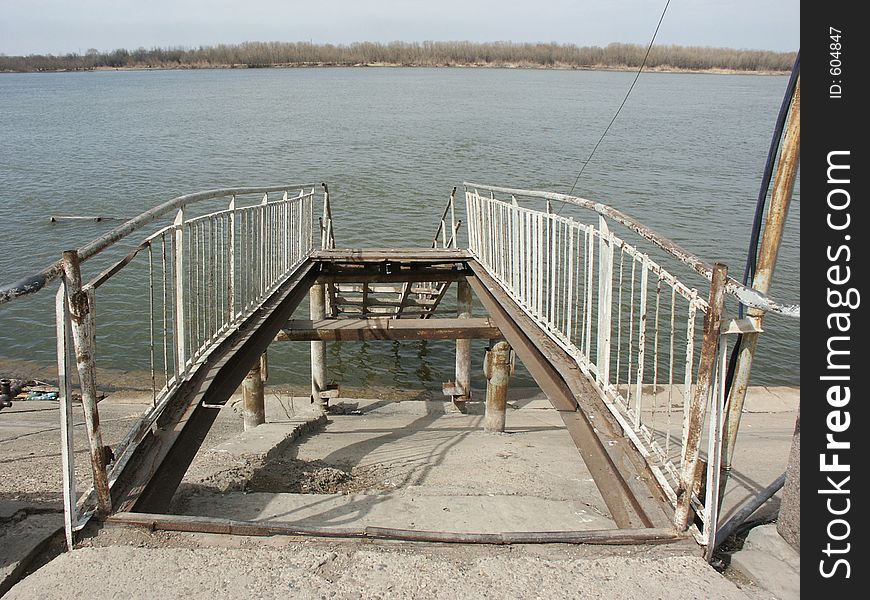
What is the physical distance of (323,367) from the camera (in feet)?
38.6

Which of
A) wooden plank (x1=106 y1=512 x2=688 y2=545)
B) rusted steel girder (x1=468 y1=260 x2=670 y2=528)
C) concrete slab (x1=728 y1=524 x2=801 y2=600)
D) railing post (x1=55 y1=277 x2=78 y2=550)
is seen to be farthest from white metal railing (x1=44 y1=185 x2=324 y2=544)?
concrete slab (x1=728 y1=524 x2=801 y2=600)

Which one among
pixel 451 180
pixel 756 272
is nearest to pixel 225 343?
pixel 756 272

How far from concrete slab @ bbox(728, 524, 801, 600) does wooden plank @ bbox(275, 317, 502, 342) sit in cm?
617

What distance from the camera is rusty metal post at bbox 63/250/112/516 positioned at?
10.0 feet

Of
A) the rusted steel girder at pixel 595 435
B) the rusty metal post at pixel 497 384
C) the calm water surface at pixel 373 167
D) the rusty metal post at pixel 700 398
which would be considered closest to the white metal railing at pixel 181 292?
the rusted steel girder at pixel 595 435

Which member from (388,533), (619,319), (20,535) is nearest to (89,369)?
(20,535)

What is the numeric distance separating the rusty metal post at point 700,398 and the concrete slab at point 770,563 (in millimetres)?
280

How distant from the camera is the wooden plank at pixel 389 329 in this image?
9.41 metres

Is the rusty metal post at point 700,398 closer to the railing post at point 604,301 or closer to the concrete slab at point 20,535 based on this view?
the railing post at point 604,301

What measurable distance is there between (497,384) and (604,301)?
5062 millimetres

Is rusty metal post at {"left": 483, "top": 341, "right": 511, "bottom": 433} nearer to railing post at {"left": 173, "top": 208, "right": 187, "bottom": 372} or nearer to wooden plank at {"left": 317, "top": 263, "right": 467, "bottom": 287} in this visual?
wooden plank at {"left": 317, "top": 263, "right": 467, "bottom": 287}

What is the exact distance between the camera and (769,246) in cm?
381

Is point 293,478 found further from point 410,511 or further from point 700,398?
point 700,398

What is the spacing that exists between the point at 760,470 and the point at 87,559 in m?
5.80
